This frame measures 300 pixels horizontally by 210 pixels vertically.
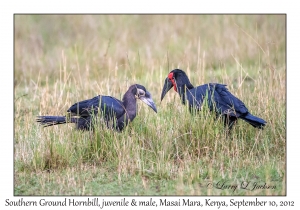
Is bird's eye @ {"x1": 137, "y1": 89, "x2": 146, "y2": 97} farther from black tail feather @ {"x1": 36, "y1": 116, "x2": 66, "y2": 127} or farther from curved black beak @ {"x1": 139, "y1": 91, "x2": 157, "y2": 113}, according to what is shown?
black tail feather @ {"x1": 36, "y1": 116, "x2": 66, "y2": 127}

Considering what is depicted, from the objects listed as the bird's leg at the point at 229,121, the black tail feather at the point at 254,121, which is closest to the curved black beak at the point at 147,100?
the bird's leg at the point at 229,121

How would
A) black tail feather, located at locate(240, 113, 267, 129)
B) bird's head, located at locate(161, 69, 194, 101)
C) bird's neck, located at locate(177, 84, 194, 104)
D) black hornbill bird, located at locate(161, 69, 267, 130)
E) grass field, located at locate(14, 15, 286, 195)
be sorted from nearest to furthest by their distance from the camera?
grass field, located at locate(14, 15, 286, 195), black tail feather, located at locate(240, 113, 267, 129), black hornbill bird, located at locate(161, 69, 267, 130), bird's neck, located at locate(177, 84, 194, 104), bird's head, located at locate(161, 69, 194, 101)

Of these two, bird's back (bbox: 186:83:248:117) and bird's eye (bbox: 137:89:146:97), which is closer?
bird's back (bbox: 186:83:248:117)

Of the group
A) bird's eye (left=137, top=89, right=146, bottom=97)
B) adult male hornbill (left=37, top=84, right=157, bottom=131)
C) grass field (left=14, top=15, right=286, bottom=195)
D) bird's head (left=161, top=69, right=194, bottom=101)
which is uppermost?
bird's head (left=161, top=69, right=194, bottom=101)

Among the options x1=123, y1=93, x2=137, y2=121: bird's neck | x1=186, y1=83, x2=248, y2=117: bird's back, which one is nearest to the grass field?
x1=123, y1=93, x2=137, y2=121: bird's neck

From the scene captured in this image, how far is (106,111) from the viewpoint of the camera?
8211mm

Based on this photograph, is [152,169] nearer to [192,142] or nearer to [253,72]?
[192,142]

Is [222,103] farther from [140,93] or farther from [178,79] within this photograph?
[140,93]

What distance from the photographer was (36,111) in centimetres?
1027

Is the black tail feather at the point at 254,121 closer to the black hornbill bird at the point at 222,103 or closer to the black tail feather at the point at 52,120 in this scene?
the black hornbill bird at the point at 222,103

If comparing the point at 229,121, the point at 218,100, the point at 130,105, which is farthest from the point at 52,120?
the point at 229,121

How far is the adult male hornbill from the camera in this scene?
8.20 meters

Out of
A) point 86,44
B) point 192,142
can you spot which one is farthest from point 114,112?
point 86,44
